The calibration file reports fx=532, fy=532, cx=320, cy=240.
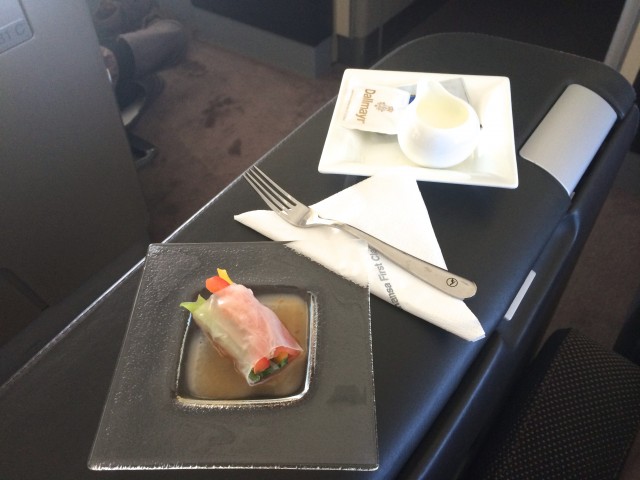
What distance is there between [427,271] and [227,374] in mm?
220

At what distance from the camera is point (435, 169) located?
0.64 metres

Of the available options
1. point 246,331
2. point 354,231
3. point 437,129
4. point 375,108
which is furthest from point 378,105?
point 246,331

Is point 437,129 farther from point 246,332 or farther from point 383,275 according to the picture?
point 246,332

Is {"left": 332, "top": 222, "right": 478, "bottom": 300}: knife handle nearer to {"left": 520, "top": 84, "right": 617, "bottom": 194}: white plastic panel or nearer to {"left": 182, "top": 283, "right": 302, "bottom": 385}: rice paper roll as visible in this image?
{"left": 182, "top": 283, "right": 302, "bottom": 385}: rice paper roll

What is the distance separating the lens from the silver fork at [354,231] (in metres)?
0.52

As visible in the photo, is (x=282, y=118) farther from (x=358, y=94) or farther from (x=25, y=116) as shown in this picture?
(x=358, y=94)

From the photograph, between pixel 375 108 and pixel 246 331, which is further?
pixel 375 108

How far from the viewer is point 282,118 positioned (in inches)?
69.4

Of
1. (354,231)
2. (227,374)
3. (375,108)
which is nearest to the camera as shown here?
(227,374)

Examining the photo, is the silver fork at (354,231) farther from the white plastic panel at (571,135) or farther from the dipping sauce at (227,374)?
the white plastic panel at (571,135)

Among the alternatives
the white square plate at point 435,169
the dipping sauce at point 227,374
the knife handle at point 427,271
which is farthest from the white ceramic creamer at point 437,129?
the dipping sauce at point 227,374

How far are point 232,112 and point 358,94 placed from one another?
45.5 inches

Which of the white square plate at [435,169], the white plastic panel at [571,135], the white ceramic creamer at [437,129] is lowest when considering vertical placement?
the white plastic panel at [571,135]

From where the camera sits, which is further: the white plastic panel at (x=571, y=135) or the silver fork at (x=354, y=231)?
the white plastic panel at (x=571, y=135)
